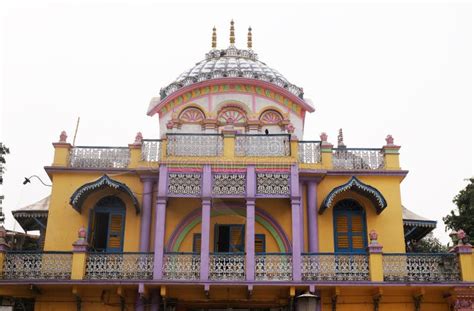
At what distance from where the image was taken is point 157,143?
1756cm

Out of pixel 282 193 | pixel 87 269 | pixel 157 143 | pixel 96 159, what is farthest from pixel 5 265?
pixel 282 193

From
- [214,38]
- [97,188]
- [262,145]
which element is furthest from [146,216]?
[214,38]

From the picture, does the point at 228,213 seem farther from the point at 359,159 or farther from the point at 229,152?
the point at 359,159

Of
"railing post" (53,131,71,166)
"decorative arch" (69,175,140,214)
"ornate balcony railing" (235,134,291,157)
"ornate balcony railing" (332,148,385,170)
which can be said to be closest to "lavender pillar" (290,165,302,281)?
"ornate balcony railing" (235,134,291,157)

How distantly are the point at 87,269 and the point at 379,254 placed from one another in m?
7.90

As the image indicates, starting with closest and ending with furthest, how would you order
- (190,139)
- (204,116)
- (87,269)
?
(87,269) < (190,139) < (204,116)

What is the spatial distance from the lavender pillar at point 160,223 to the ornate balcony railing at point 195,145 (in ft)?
2.42

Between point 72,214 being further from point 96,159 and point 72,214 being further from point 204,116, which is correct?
point 204,116

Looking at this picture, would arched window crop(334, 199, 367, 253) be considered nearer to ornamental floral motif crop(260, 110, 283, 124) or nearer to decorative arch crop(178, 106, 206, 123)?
ornamental floral motif crop(260, 110, 283, 124)

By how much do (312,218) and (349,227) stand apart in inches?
48.9

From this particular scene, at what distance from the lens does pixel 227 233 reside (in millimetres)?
17375

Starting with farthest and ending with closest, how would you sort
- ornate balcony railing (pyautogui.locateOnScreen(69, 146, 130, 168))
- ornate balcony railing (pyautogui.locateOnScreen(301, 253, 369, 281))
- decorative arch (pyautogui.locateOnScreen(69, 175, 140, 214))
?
1. ornate balcony railing (pyautogui.locateOnScreen(69, 146, 130, 168))
2. decorative arch (pyautogui.locateOnScreen(69, 175, 140, 214))
3. ornate balcony railing (pyautogui.locateOnScreen(301, 253, 369, 281))

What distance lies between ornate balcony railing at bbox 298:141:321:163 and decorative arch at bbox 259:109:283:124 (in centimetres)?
323

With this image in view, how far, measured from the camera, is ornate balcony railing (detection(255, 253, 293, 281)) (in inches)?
607
